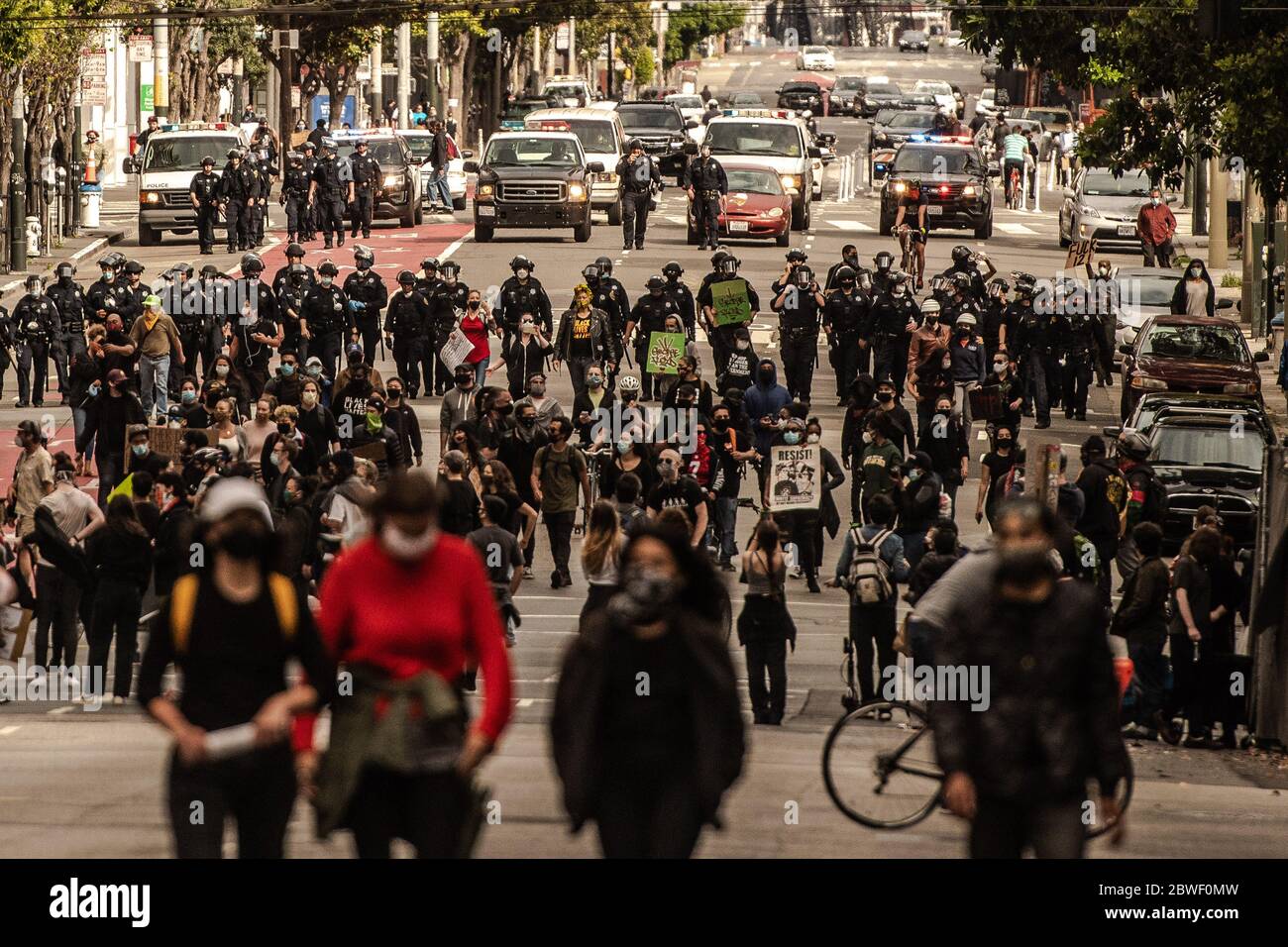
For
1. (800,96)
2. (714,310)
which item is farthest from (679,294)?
(800,96)

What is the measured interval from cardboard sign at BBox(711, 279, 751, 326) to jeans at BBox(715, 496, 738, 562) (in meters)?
6.72

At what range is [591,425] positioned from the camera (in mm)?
22156

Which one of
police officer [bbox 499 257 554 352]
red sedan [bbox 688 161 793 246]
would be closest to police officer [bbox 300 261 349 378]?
police officer [bbox 499 257 554 352]

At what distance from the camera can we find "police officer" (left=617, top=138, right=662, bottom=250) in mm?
40969

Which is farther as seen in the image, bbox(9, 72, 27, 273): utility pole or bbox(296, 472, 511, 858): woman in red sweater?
bbox(9, 72, 27, 273): utility pole

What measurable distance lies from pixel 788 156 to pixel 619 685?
38.8m

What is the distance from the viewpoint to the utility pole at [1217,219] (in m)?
42.1

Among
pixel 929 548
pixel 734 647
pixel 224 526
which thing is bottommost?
pixel 734 647

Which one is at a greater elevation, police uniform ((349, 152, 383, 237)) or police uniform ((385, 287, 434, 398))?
police uniform ((349, 152, 383, 237))

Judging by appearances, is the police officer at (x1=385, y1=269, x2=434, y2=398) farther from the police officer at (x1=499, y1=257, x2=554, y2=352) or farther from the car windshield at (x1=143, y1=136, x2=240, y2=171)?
the car windshield at (x1=143, y1=136, x2=240, y2=171)
